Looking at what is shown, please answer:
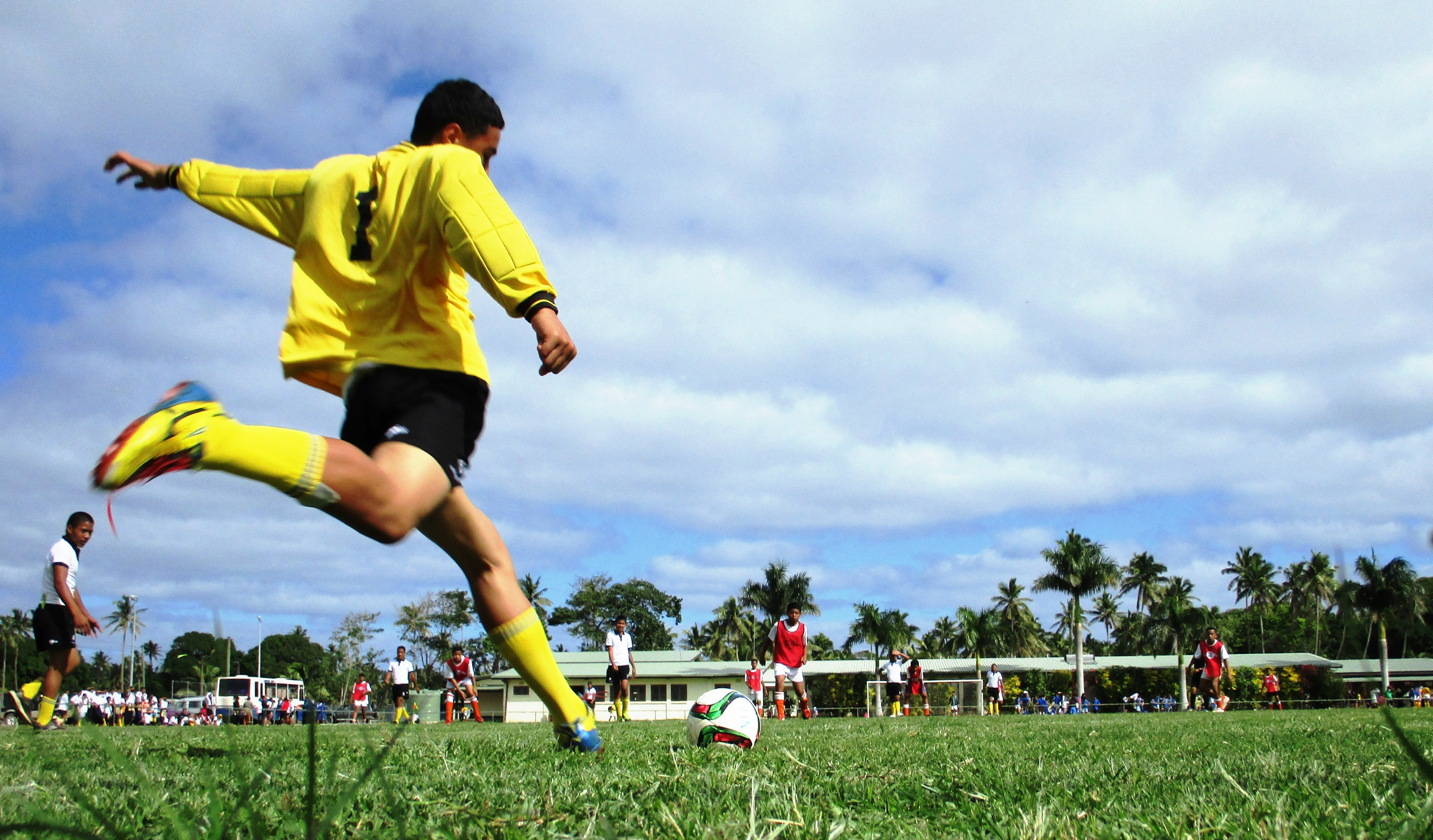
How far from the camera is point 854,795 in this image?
2.16 meters

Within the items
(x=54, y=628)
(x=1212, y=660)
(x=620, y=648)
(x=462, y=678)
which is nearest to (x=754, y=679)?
(x=620, y=648)

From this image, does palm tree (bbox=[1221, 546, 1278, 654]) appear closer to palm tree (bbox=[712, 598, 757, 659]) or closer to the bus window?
palm tree (bbox=[712, 598, 757, 659])

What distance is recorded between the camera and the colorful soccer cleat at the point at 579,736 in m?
3.47

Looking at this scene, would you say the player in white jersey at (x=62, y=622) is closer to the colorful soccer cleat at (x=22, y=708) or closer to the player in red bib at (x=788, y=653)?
the colorful soccer cleat at (x=22, y=708)

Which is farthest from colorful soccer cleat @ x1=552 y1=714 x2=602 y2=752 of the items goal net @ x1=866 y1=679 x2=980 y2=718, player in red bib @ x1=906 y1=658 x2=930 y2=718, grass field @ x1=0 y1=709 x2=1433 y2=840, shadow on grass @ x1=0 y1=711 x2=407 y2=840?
goal net @ x1=866 y1=679 x2=980 y2=718

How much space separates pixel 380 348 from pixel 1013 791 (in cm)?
216

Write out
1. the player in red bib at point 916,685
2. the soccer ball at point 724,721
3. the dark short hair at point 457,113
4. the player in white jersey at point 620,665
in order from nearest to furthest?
the dark short hair at point 457,113 → the soccer ball at point 724,721 → the player in white jersey at point 620,665 → the player in red bib at point 916,685

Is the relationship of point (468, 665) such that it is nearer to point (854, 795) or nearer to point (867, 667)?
point (854, 795)

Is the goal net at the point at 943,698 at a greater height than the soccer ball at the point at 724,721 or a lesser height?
lesser

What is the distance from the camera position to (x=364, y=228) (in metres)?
3.05

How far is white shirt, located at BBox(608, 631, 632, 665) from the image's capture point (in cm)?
1764

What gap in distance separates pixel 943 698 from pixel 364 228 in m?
49.3

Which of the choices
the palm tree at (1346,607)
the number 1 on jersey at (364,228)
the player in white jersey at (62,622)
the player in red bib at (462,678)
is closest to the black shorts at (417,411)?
the number 1 on jersey at (364,228)

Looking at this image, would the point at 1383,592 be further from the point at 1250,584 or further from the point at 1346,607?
the point at 1250,584
